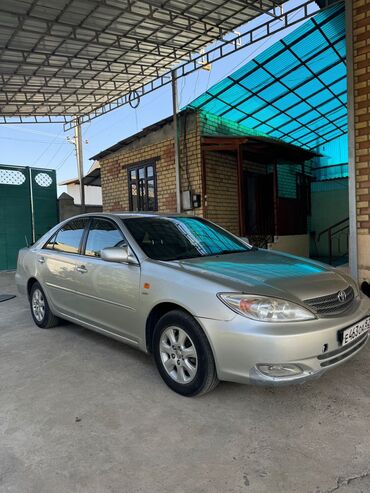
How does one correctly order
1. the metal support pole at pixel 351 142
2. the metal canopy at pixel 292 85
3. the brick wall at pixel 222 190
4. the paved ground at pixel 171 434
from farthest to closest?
1. the brick wall at pixel 222 190
2. the metal canopy at pixel 292 85
3. the metal support pole at pixel 351 142
4. the paved ground at pixel 171 434

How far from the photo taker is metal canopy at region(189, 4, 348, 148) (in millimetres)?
6695

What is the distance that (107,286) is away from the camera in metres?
3.58

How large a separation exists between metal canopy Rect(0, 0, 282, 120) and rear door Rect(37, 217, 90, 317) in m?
3.91

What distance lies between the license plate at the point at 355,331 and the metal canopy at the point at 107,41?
5.47 metres

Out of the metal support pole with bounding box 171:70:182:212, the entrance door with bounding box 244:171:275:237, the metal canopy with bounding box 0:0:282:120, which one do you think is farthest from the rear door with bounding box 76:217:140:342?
the entrance door with bounding box 244:171:275:237

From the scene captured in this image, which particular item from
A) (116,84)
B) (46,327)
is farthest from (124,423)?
(116,84)

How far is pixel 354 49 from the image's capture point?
5.22 metres

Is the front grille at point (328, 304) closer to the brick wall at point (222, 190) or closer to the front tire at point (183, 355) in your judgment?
the front tire at point (183, 355)

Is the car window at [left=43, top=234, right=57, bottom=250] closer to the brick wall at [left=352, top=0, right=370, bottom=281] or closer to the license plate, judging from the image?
the license plate

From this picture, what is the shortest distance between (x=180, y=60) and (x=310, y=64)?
2736mm

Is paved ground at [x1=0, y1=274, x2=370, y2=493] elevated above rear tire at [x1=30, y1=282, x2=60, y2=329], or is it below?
below

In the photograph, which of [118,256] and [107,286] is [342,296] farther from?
[107,286]

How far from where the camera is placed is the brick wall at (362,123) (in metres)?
5.12

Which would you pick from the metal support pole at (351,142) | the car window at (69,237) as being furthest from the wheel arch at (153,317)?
the metal support pole at (351,142)
